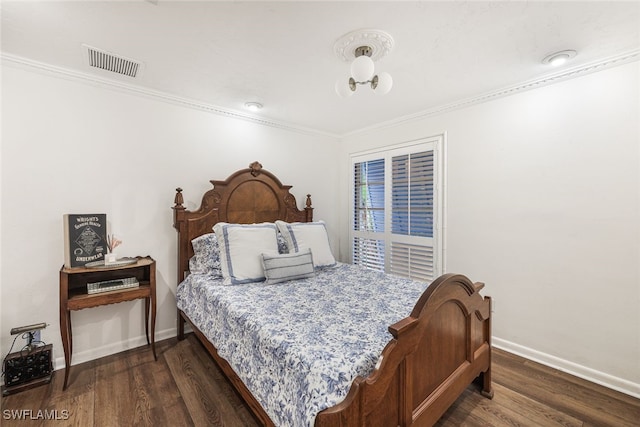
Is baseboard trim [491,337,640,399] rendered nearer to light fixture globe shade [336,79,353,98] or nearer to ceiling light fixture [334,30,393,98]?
ceiling light fixture [334,30,393,98]

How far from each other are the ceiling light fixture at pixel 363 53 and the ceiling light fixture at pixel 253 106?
1.25 m

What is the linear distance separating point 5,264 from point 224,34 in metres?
2.33

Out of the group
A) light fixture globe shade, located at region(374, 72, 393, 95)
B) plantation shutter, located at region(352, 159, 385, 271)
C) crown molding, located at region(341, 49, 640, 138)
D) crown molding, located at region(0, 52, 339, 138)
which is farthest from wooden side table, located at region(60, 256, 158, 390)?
crown molding, located at region(341, 49, 640, 138)

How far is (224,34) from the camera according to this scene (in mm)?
1744

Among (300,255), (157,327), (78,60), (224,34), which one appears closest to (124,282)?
(157,327)

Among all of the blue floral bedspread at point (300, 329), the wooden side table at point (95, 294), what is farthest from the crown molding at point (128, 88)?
the blue floral bedspread at point (300, 329)

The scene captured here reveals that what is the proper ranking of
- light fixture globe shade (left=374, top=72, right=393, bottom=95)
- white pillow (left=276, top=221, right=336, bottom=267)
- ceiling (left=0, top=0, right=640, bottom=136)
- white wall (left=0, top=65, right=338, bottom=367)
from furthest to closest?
white pillow (left=276, top=221, right=336, bottom=267) < white wall (left=0, top=65, right=338, bottom=367) < light fixture globe shade (left=374, top=72, right=393, bottom=95) < ceiling (left=0, top=0, right=640, bottom=136)

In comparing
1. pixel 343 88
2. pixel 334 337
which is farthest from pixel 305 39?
pixel 334 337

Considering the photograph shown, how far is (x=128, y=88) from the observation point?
2457 mm

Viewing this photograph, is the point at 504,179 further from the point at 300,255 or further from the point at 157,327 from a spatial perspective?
the point at 157,327

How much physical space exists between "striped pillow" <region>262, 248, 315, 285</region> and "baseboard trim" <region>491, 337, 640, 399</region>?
1.95 meters

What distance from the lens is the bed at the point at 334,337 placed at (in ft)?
3.67

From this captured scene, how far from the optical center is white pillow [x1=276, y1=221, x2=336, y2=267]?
277 cm

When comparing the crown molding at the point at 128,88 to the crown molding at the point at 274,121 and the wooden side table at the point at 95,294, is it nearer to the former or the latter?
the crown molding at the point at 274,121
